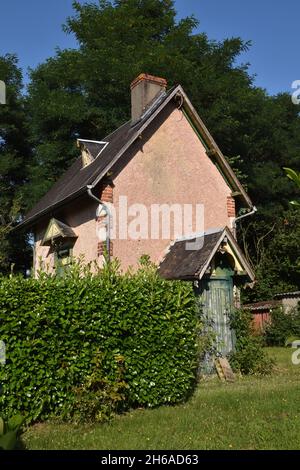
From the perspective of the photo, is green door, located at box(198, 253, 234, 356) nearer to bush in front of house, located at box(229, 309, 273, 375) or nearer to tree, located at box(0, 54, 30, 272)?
bush in front of house, located at box(229, 309, 273, 375)

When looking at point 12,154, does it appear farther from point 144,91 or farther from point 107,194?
point 107,194

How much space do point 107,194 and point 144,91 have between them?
4.69m

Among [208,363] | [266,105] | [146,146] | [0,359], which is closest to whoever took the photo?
[0,359]

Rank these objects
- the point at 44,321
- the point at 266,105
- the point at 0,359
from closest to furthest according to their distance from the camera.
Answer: the point at 0,359, the point at 44,321, the point at 266,105

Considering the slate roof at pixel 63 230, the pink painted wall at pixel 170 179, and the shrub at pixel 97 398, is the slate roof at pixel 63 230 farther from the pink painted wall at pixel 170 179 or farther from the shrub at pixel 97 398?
the shrub at pixel 97 398

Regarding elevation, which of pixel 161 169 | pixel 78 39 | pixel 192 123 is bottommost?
pixel 161 169

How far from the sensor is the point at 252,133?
2970 centimetres


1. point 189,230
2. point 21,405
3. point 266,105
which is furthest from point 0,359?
point 266,105

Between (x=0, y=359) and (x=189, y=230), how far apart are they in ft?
29.2

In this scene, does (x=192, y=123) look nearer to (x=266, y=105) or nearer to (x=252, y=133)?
(x=252, y=133)

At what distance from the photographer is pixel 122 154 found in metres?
14.6

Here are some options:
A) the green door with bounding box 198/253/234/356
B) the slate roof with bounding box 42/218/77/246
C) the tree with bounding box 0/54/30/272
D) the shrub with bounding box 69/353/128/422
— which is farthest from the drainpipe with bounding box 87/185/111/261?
the tree with bounding box 0/54/30/272

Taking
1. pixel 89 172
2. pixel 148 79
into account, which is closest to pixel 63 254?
pixel 89 172

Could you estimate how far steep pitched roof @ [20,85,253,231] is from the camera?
14.4 meters
